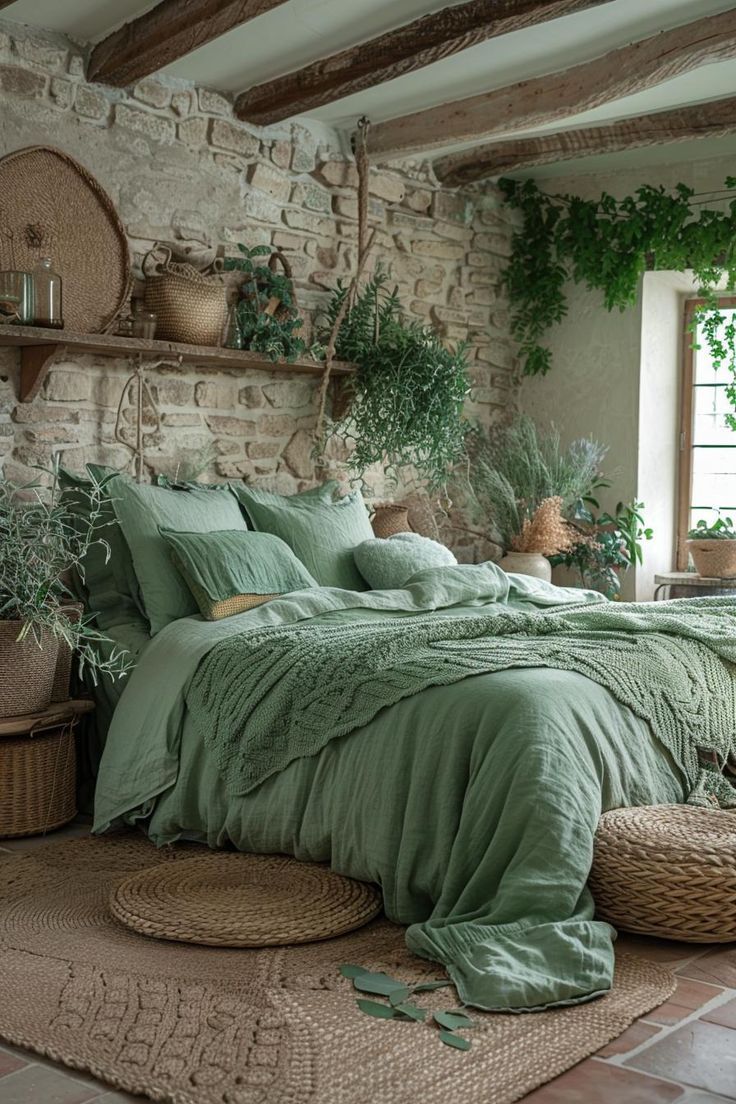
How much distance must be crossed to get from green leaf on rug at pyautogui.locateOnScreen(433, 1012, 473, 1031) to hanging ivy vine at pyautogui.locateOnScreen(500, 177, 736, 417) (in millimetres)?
4194

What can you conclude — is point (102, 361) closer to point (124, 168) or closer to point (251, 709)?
point (124, 168)

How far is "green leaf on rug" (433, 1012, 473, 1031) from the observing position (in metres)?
2.32

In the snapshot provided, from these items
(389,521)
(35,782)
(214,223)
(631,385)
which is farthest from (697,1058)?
(631,385)

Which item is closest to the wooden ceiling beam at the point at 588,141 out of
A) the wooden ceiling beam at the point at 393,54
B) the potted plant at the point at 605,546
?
the wooden ceiling beam at the point at 393,54

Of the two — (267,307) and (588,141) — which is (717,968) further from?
(588,141)

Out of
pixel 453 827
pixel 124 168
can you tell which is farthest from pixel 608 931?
pixel 124 168

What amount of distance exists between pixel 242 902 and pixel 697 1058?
117 cm

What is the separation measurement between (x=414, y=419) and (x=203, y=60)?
165 cm

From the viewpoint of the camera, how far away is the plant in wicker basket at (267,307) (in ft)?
16.0

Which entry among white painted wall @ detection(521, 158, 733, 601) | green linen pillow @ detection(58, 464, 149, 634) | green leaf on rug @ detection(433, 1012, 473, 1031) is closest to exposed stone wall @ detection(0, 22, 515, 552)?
green linen pillow @ detection(58, 464, 149, 634)

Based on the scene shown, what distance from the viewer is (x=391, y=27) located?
423 cm

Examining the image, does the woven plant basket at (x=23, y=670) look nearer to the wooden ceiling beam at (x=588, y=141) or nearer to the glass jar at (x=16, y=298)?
the glass jar at (x=16, y=298)

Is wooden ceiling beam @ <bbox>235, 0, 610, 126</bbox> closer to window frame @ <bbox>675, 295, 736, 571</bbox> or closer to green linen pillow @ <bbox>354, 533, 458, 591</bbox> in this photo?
green linen pillow @ <bbox>354, 533, 458, 591</bbox>

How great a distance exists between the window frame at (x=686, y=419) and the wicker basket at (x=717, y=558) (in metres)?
0.49
